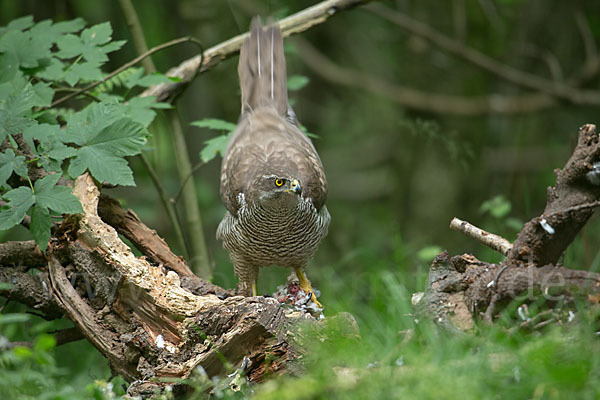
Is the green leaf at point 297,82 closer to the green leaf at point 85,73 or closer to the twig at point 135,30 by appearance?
the twig at point 135,30

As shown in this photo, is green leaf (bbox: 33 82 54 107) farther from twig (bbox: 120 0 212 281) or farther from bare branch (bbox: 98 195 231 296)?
twig (bbox: 120 0 212 281)

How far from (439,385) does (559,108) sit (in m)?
6.93

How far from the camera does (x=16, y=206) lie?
330 cm

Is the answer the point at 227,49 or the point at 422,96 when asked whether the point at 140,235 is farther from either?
the point at 422,96

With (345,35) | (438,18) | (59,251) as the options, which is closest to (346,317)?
(59,251)

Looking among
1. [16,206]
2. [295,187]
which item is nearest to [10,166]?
[16,206]

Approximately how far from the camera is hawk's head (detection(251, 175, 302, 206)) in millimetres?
4316

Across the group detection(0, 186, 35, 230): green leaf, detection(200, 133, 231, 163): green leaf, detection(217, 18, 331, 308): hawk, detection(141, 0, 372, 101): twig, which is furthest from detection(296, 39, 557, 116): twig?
detection(0, 186, 35, 230): green leaf

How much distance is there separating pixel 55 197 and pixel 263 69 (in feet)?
7.56

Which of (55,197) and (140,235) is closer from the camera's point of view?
(55,197)

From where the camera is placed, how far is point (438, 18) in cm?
782

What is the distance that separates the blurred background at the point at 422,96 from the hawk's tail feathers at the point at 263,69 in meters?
1.18

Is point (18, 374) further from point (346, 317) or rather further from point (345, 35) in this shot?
point (345, 35)

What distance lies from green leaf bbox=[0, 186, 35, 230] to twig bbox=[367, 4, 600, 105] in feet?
14.7
